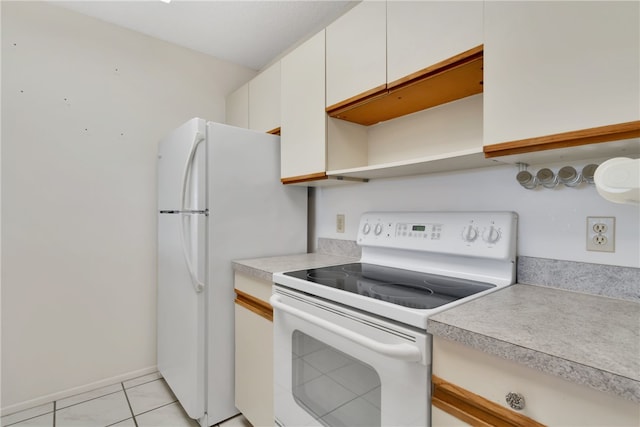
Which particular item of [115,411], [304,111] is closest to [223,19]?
[304,111]

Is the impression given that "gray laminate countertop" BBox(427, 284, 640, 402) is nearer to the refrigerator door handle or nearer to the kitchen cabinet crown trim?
the kitchen cabinet crown trim

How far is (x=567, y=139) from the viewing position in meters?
0.86

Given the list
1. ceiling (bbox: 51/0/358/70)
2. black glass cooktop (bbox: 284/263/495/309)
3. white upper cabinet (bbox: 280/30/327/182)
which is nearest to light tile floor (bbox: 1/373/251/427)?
black glass cooktop (bbox: 284/263/495/309)

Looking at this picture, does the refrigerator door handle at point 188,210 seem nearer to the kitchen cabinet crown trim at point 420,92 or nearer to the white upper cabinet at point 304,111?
the white upper cabinet at point 304,111

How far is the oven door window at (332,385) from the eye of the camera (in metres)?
0.99

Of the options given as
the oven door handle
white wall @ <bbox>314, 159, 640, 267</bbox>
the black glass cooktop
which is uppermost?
white wall @ <bbox>314, 159, 640, 267</bbox>

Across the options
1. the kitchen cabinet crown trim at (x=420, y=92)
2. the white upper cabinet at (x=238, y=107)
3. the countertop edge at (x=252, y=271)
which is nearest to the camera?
the kitchen cabinet crown trim at (x=420, y=92)

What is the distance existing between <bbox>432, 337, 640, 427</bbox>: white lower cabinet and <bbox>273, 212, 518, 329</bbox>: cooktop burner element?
0.38ft

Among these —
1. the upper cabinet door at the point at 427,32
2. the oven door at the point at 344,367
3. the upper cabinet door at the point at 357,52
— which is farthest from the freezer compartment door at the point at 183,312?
the upper cabinet door at the point at 427,32

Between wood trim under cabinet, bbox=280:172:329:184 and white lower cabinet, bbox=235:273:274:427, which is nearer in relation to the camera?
white lower cabinet, bbox=235:273:274:427

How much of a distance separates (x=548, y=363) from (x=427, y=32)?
1.11 meters

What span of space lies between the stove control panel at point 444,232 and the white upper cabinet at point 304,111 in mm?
409

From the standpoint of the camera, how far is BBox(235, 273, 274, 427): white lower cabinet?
1.48m

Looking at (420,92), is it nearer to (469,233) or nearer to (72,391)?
(469,233)
